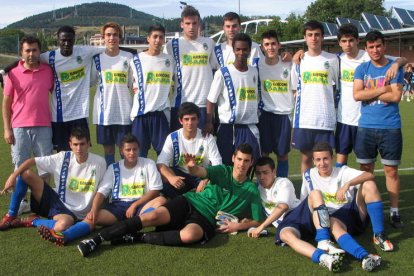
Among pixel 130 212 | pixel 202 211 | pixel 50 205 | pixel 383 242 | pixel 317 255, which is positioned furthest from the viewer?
pixel 50 205

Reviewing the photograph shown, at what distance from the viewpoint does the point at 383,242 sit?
13.5 feet

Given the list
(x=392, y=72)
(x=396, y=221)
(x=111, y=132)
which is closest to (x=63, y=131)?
(x=111, y=132)

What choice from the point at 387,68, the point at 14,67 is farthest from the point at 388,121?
the point at 14,67

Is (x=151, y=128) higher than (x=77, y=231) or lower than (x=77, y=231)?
higher

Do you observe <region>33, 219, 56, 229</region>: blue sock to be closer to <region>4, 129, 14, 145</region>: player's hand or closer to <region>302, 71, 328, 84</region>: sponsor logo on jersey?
<region>4, 129, 14, 145</region>: player's hand

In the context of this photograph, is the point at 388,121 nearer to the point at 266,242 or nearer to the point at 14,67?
the point at 266,242

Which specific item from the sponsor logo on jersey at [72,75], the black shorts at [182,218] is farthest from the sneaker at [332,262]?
the sponsor logo on jersey at [72,75]

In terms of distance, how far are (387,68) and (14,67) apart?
12.4ft

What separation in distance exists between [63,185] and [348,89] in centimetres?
308

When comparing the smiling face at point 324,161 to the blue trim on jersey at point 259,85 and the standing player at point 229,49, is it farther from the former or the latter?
the standing player at point 229,49

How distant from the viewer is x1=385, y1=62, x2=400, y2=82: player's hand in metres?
4.59

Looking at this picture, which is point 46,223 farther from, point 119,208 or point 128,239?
point 128,239

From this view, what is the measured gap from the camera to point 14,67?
17.1ft

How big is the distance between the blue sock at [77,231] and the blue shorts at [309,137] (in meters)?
2.41
